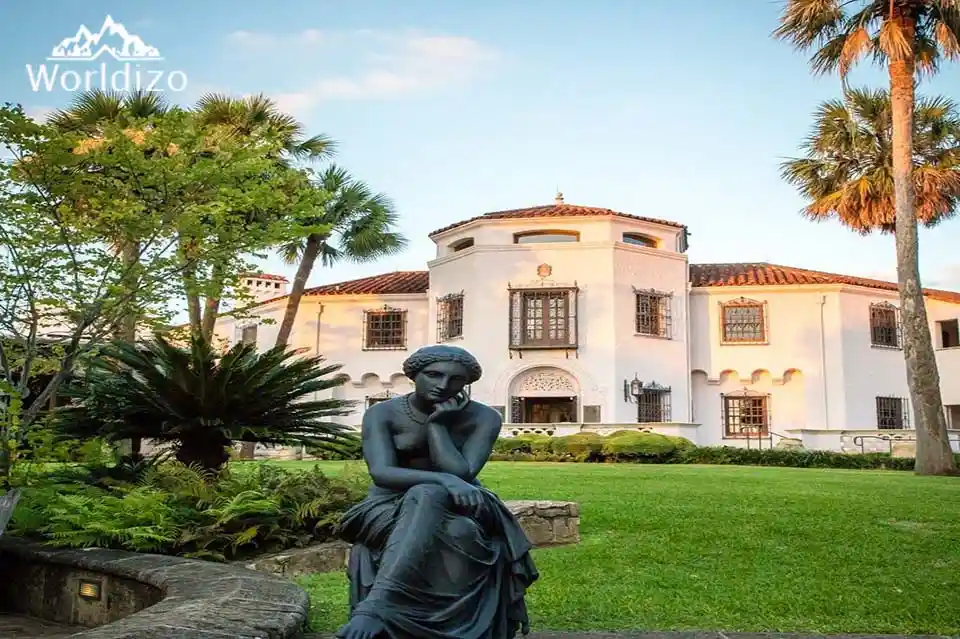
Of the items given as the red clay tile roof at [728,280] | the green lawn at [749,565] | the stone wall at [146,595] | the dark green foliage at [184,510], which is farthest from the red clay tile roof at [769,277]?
the stone wall at [146,595]

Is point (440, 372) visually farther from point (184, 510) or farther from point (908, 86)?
point (908, 86)

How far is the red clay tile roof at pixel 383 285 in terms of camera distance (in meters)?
31.4

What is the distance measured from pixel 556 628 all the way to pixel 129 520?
3.34 meters

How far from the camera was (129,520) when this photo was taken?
6160 mm

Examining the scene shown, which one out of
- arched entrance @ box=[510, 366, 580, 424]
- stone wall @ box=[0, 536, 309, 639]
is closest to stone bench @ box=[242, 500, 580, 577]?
stone wall @ box=[0, 536, 309, 639]

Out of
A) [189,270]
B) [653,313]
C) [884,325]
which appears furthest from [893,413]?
[189,270]

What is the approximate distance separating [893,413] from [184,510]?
2843 cm

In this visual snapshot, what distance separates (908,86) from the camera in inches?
700

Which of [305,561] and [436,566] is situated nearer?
[436,566]

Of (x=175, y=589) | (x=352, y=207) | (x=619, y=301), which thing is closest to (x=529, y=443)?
(x=619, y=301)

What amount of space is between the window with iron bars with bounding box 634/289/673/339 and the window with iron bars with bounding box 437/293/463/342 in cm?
599

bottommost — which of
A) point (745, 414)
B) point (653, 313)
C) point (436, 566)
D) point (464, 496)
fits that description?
point (436, 566)

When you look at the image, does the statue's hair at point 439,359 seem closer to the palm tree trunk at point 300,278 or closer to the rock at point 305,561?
the rock at point 305,561

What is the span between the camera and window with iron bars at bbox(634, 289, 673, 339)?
28.1 metres
